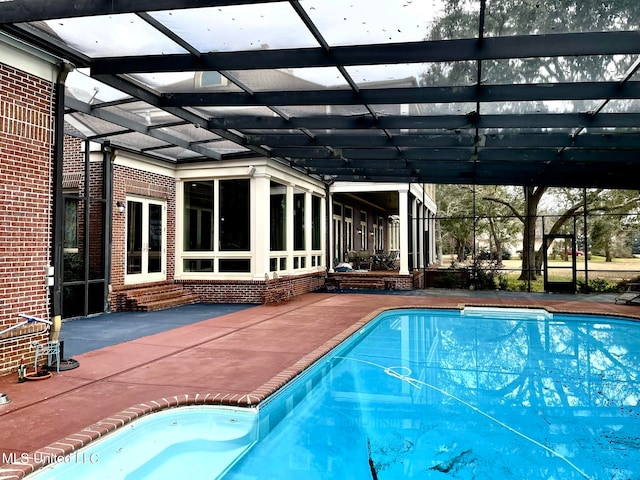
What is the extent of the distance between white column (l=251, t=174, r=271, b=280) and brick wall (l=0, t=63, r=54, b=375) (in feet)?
20.4

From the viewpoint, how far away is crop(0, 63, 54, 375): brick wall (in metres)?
5.10

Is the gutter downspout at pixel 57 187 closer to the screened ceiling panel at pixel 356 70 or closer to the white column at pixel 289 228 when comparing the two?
the screened ceiling panel at pixel 356 70

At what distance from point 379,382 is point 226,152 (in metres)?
7.41

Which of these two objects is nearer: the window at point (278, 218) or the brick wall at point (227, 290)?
the brick wall at point (227, 290)

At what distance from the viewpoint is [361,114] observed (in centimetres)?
749

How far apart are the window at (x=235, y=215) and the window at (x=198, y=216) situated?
1.04 ft

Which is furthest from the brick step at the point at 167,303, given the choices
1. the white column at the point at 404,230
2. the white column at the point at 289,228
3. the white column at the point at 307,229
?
the white column at the point at 404,230

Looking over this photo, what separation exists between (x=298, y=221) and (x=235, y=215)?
248 centimetres

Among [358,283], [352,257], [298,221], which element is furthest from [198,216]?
[352,257]

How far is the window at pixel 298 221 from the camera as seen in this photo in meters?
13.7

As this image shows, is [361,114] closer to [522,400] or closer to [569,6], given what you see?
[569,6]

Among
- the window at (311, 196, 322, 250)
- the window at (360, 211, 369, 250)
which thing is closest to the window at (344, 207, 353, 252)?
the window at (360, 211, 369, 250)

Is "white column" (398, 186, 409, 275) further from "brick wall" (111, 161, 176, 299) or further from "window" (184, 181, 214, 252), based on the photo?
"brick wall" (111, 161, 176, 299)

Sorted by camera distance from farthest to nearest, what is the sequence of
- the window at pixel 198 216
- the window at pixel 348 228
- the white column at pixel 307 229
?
the window at pixel 348 228
the white column at pixel 307 229
the window at pixel 198 216
